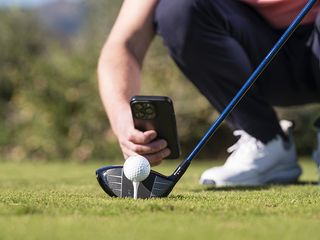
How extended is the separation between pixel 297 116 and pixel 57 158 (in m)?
2.84

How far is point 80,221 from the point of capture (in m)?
1.43

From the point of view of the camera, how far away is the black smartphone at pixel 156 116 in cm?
202

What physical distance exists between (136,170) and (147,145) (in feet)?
0.91

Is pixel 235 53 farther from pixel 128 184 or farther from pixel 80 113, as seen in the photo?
pixel 80 113

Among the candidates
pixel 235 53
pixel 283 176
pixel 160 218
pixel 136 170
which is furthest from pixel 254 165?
pixel 160 218

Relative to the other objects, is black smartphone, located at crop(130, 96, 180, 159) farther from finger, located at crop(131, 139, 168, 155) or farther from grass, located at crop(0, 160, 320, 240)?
grass, located at crop(0, 160, 320, 240)

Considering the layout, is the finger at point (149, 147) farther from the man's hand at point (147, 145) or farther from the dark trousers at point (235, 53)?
the dark trousers at point (235, 53)

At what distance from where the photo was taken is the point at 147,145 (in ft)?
7.08

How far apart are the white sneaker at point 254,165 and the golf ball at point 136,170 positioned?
0.83 meters

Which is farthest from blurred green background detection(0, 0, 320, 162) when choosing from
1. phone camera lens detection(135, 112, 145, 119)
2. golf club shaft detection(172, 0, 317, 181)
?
phone camera lens detection(135, 112, 145, 119)

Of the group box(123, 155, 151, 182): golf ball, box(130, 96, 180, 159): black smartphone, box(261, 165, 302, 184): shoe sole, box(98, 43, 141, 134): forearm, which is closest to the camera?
box(123, 155, 151, 182): golf ball

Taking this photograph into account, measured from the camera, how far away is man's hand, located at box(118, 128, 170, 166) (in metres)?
2.14

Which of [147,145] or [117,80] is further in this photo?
[117,80]

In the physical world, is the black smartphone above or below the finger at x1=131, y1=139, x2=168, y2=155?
above
